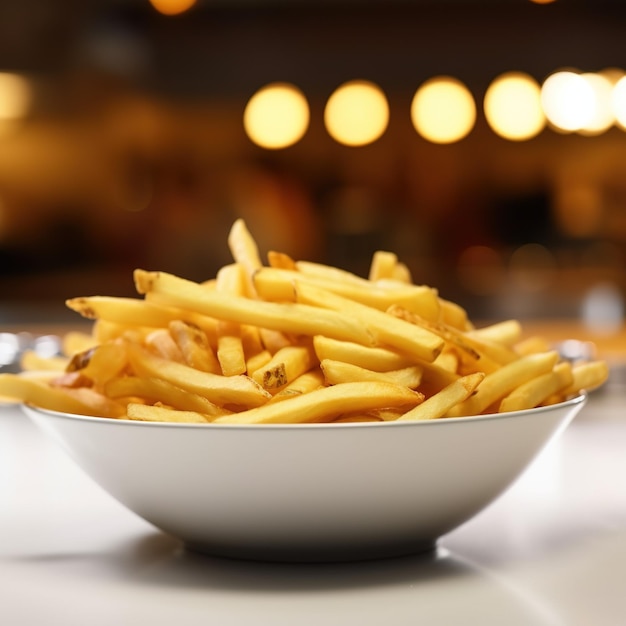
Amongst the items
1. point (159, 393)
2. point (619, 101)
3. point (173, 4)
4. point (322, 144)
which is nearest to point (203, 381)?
point (159, 393)

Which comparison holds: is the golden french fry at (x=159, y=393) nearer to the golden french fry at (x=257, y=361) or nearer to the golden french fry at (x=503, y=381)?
the golden french fry at (x=257, y=361)

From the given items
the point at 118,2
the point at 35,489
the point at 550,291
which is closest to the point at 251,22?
the point at 118,2

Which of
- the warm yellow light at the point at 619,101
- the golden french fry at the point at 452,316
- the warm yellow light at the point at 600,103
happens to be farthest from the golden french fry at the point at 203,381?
the warm yellow light at the point at 619,101

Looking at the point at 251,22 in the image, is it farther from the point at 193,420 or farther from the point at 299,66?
the point at 193,420

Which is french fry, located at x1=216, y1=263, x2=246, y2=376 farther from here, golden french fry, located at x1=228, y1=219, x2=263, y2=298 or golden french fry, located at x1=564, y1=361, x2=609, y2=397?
golden french fry, located at x1=564, y1=361, x2=609, y2=397

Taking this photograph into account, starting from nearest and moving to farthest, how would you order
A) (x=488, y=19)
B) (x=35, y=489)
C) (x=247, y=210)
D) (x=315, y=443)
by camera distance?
(x=315, y=443)
(x=35, y=489)
(x=488, y=19)
(x=247, y=210)

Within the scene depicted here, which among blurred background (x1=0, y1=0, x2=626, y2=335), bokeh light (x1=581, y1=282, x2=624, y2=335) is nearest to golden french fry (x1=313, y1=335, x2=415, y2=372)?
blurred background (x1=0, y1=0, x2=626, y2=335)

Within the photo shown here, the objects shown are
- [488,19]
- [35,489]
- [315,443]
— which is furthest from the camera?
[488,19]
